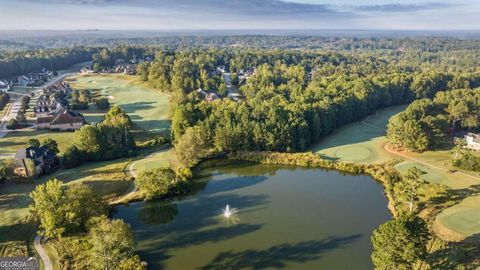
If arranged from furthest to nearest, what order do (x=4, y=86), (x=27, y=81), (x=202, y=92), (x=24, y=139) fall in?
(x=27, y=81)
(x=4, y=86)
(x=202, y=92)
(x=24, y=139)

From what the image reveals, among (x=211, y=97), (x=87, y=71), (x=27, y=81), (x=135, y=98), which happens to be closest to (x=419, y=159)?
(x=211, y=97)

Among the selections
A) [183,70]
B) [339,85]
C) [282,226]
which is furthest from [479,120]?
[183,70]

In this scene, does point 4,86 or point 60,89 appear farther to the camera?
point 4,86

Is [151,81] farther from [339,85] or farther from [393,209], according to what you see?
[393,209]

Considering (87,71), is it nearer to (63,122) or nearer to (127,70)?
(127,70)

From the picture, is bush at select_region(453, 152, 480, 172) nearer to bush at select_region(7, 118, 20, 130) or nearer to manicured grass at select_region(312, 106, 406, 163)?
manicured grass at select_region(312, 106, 406, 163)

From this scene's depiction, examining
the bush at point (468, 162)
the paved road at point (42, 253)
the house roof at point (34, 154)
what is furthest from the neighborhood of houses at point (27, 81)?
the bush at point (468, 162)

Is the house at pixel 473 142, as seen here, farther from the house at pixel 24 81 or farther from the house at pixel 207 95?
the house at pixel 24 81
